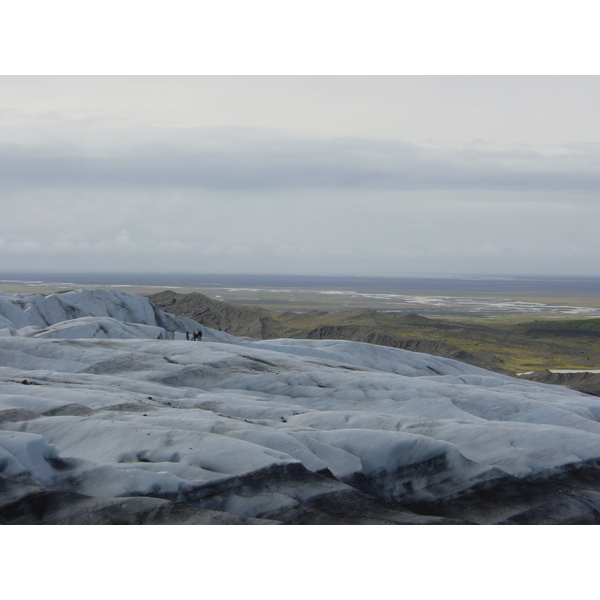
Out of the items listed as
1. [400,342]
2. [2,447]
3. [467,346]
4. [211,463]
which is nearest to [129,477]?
[211,463]

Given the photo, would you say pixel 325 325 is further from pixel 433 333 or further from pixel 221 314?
pixel 433 333

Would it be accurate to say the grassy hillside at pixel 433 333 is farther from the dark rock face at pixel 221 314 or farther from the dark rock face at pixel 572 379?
the dark rock face at pixel 572 379

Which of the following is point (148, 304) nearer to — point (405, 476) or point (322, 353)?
point (322, 353)

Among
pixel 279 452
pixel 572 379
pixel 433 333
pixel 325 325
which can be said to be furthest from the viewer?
pixel 433 333

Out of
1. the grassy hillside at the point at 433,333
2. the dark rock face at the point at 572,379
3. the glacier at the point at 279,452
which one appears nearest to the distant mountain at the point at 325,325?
the grassy hillside at the point at 433,333

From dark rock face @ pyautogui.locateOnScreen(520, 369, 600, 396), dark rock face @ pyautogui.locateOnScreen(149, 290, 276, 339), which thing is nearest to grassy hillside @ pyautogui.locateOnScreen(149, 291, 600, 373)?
dark rock face @ pyautogui.locateOnScreen(149, 290, 276, 339)

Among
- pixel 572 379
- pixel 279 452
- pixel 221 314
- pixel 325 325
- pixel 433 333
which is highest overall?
pixel 279 452

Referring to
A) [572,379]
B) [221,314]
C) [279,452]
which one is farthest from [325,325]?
[279,452]

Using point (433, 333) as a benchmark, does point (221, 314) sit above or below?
above
